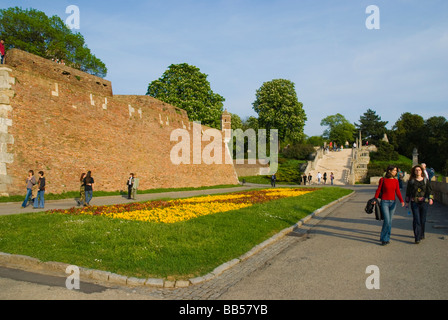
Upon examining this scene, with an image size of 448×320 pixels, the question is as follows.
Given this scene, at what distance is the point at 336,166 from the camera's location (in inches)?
2235

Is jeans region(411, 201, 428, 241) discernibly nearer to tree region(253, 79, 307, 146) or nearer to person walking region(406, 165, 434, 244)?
→ person walking region(406, 165, 434, 244)

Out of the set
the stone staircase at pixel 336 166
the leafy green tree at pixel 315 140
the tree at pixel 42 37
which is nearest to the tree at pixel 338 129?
the leafy green tree at pixel 315 140

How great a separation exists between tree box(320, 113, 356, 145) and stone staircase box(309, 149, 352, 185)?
48.6 meters

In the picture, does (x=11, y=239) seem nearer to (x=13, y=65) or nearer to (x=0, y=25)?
(x=13, y=65)

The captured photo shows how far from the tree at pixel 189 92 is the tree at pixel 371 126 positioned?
61.0m

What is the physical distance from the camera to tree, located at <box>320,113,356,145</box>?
116 m

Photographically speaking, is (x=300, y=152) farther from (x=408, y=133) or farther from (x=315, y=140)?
(x=315, y=140)

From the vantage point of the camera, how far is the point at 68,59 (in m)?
51.2

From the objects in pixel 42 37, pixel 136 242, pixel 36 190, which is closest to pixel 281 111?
pixel 42 37

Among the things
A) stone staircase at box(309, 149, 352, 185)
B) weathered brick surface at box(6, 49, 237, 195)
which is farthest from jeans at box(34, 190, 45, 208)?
stone staircase at box(309, 149, 352, 185)

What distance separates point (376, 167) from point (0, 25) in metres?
57.5

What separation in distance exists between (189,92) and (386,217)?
4573cm

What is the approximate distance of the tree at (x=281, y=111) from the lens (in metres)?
66.4
